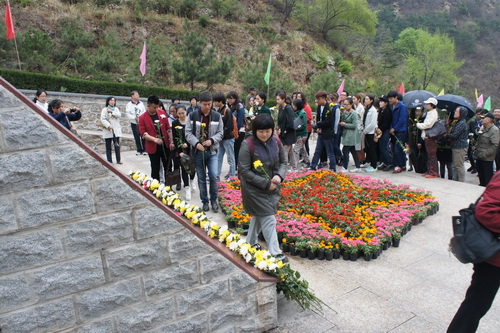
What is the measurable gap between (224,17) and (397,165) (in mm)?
26084

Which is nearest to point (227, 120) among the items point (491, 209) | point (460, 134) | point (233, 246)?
point (233, 246)

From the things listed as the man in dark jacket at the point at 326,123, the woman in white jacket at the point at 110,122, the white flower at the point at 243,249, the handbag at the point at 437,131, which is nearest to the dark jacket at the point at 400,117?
the handbag at the point at 437,131

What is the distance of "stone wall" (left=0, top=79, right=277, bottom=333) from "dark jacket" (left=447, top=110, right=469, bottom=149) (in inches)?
285

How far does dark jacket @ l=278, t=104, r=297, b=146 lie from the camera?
25.8ft

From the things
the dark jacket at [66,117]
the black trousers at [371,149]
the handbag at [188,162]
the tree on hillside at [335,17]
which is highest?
the tree on hillside at [335,17]

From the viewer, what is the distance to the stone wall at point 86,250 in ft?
6.88

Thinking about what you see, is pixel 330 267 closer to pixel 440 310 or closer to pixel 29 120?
pixel 440 310

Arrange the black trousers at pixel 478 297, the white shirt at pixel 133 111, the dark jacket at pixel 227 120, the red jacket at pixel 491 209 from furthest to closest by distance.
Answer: the white shirt at pixel 133 111
the dark jacket at pixel 227 120
the black trousers at pixel 478 297
the red jacket at pixel 491 209

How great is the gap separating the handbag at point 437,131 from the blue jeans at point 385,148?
953mm

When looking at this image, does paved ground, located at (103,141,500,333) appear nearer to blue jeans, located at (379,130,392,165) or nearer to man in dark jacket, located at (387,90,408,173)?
man in dark jacket, located at (387,90,408,173)

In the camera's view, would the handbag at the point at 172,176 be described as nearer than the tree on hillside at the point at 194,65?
Yes

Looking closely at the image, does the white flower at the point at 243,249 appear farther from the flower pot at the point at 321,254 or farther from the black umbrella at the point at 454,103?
the black umbrella at the point at 454,103

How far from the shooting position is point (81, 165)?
225 cm

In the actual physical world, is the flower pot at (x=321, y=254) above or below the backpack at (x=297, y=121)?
below
